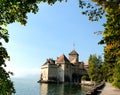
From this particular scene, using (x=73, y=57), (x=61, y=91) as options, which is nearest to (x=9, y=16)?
(x=61, y=91)

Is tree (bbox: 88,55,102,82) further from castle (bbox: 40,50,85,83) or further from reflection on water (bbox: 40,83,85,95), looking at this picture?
castle (bbox: 40,50,85,83)

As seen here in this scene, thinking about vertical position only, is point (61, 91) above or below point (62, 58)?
below

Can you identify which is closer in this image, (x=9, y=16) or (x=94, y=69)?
(x=9, y=16)

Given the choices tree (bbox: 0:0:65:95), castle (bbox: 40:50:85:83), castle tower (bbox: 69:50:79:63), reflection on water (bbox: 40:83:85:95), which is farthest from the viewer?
castle tower (bbox: 69:50:79:63)

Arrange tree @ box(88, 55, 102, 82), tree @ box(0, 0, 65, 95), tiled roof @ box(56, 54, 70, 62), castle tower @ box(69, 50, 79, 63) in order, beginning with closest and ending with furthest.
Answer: tree @ box(0, 0, 65, 95) < tree @ box(88, 55, 102, 82) < tiled roof @ box(56, 54, 70, 62) < castle tower @ box(69, 50, 79, 63)

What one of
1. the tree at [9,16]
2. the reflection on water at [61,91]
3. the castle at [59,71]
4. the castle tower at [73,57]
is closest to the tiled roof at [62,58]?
the castle at [59,71]

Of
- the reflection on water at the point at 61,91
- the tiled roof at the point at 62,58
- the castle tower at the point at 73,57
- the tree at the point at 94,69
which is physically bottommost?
the reflection on water at the point at 61,91

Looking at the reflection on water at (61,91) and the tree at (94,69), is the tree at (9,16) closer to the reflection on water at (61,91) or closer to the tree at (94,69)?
the reflection on water at (61,91)

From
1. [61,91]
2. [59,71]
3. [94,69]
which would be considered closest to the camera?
[61,91]

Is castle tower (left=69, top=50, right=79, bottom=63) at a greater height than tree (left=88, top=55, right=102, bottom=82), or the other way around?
castle tower (left=69, top=50, right=79, bottom=63)

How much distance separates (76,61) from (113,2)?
413 feet

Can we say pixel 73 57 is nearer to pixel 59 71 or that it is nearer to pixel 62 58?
pixel 62 58

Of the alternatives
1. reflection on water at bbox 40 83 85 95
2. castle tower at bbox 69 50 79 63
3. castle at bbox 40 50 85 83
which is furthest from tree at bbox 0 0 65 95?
castle tower at bbox 69 50 79 63

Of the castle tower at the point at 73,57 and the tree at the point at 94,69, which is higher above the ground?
the castle tower at the point at 73,57
